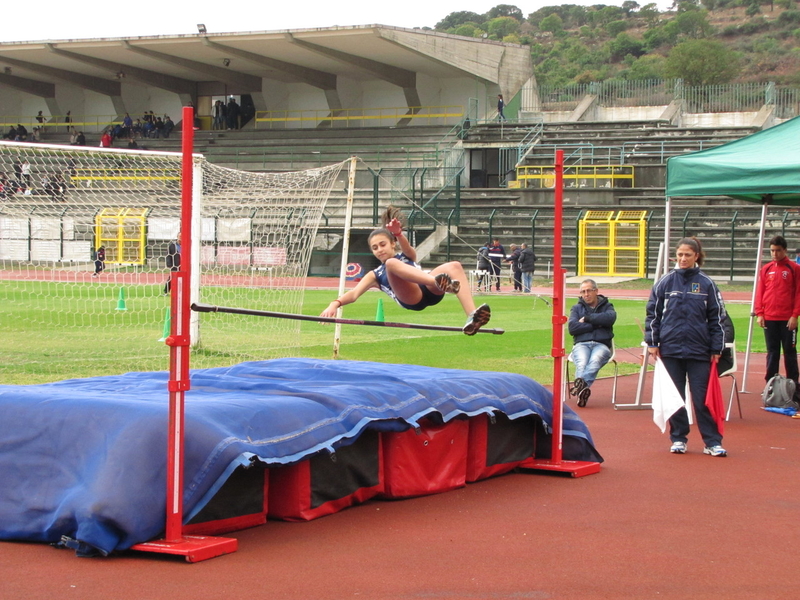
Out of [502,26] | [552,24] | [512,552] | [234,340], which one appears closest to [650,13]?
[552,24]

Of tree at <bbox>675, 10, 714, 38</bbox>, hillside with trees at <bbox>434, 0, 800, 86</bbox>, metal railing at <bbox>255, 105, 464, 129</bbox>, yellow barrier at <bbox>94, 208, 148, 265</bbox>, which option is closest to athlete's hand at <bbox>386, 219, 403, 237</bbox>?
yellow barrier at <bbox>94, 208, 148, 265</bbox>

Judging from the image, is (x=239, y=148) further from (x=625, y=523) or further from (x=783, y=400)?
(x=625, y=523)

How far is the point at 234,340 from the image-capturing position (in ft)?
52.5

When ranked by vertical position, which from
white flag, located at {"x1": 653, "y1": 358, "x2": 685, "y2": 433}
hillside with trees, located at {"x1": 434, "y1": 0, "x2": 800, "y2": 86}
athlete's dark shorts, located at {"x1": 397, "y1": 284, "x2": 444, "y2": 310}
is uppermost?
hillside with trees, located at {"x1": 434, "y1": 0, "x2": 800, "y2": 86}

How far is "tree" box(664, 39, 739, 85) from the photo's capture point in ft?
238

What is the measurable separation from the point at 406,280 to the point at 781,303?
473 cm

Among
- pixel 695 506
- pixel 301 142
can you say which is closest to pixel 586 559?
pixel 695 506

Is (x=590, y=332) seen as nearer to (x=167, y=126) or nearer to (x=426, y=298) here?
(x=426, y=298)

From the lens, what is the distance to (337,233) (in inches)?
1422

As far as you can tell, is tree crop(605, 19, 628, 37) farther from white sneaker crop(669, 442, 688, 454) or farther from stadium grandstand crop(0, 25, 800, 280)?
white sneaker crop(669, 442, 688, 454)

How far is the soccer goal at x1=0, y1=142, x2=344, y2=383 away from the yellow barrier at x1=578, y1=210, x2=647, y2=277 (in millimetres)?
18523

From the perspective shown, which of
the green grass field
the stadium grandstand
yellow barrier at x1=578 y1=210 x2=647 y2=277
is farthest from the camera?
the stadium grandstand

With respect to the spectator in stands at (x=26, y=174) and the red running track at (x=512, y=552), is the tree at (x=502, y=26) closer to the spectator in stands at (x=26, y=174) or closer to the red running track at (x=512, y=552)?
the spectator in stands at (x=26, y=174)

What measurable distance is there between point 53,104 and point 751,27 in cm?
8106
